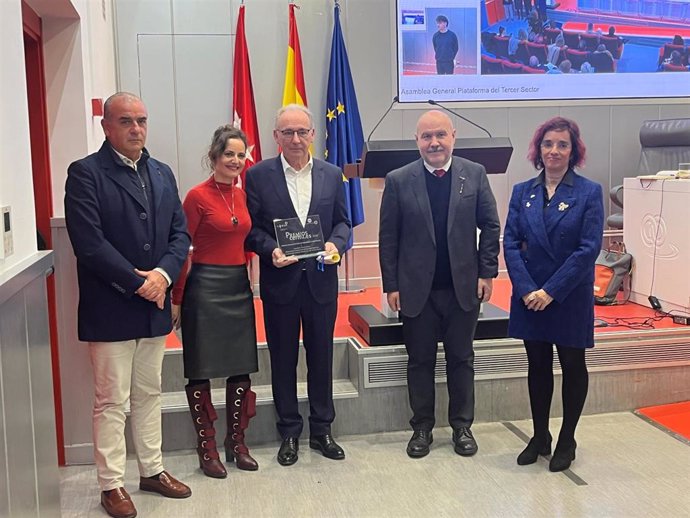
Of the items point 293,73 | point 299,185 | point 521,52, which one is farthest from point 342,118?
point 299,185

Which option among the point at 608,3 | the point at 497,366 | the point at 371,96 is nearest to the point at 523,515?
the point at 497,366

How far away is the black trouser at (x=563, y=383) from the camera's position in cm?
309

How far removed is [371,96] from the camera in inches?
227

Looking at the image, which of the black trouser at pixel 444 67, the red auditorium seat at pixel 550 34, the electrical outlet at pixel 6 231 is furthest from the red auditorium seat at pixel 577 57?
the electrical outlet at pixel 6 231

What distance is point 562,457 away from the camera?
314 cm

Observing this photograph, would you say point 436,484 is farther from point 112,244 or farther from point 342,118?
point 342,118

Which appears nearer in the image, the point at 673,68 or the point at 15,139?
the point at 15,139

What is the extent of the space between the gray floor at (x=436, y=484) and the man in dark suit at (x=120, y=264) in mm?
373

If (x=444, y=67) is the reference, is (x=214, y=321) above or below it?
below

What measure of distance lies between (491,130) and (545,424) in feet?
10.5

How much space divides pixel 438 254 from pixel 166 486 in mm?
1463

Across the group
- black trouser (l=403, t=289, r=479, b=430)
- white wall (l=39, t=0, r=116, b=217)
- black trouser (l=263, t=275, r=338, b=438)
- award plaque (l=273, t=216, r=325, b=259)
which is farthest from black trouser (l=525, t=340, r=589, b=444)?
white wall (l=39, t=0, r=116, b=217)

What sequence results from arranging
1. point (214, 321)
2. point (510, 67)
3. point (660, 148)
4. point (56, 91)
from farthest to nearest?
point (510, 67) → point (660, 148) → point (56, 91) → point (214, 321)

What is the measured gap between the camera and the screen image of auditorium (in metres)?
5.76
